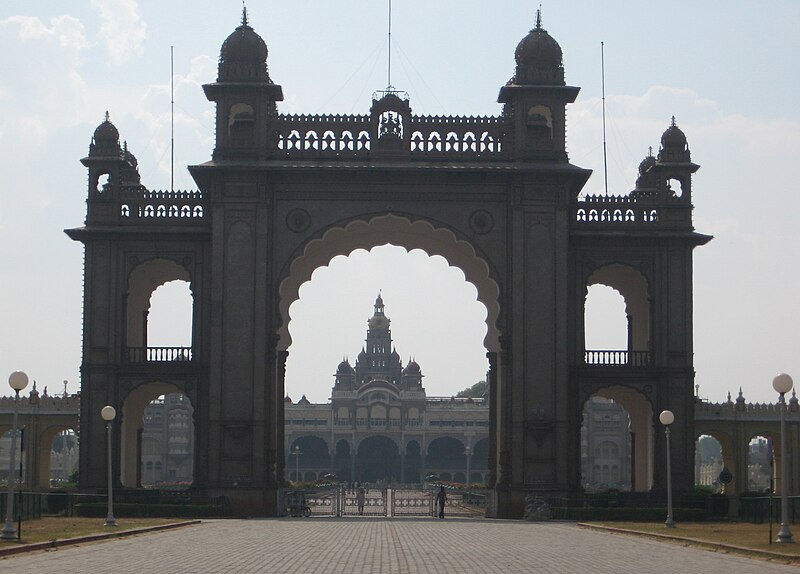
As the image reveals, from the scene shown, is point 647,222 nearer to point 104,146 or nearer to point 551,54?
point 551,54

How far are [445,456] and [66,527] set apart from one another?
139307mm

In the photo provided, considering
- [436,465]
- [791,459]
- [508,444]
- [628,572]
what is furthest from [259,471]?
[436,465]

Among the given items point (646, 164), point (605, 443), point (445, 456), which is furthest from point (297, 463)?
point (646, 164)

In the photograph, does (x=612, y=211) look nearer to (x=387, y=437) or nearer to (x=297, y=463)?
(x=297, y=463)

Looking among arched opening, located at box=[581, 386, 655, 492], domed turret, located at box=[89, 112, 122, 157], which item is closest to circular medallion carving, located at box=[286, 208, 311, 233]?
domed turret, located at box=[89, 112, 122, 157]

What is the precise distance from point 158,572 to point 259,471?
2479 cm

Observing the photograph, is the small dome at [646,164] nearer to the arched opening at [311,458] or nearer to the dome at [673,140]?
the dome at [673,140]

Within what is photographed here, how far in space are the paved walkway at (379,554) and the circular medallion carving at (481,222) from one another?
546 inches

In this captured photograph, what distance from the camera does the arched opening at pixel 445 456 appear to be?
17138 centimetres

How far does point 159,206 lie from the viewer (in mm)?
49219

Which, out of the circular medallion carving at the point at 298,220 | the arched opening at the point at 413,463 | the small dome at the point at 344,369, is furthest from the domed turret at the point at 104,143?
the small dome at the point at 344,369

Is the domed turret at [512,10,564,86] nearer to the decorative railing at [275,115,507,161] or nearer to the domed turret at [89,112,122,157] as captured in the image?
the decorative railing at [275,115,507,161]

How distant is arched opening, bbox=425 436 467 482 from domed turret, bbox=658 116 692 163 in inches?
4820

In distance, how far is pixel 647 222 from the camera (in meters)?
49.2
